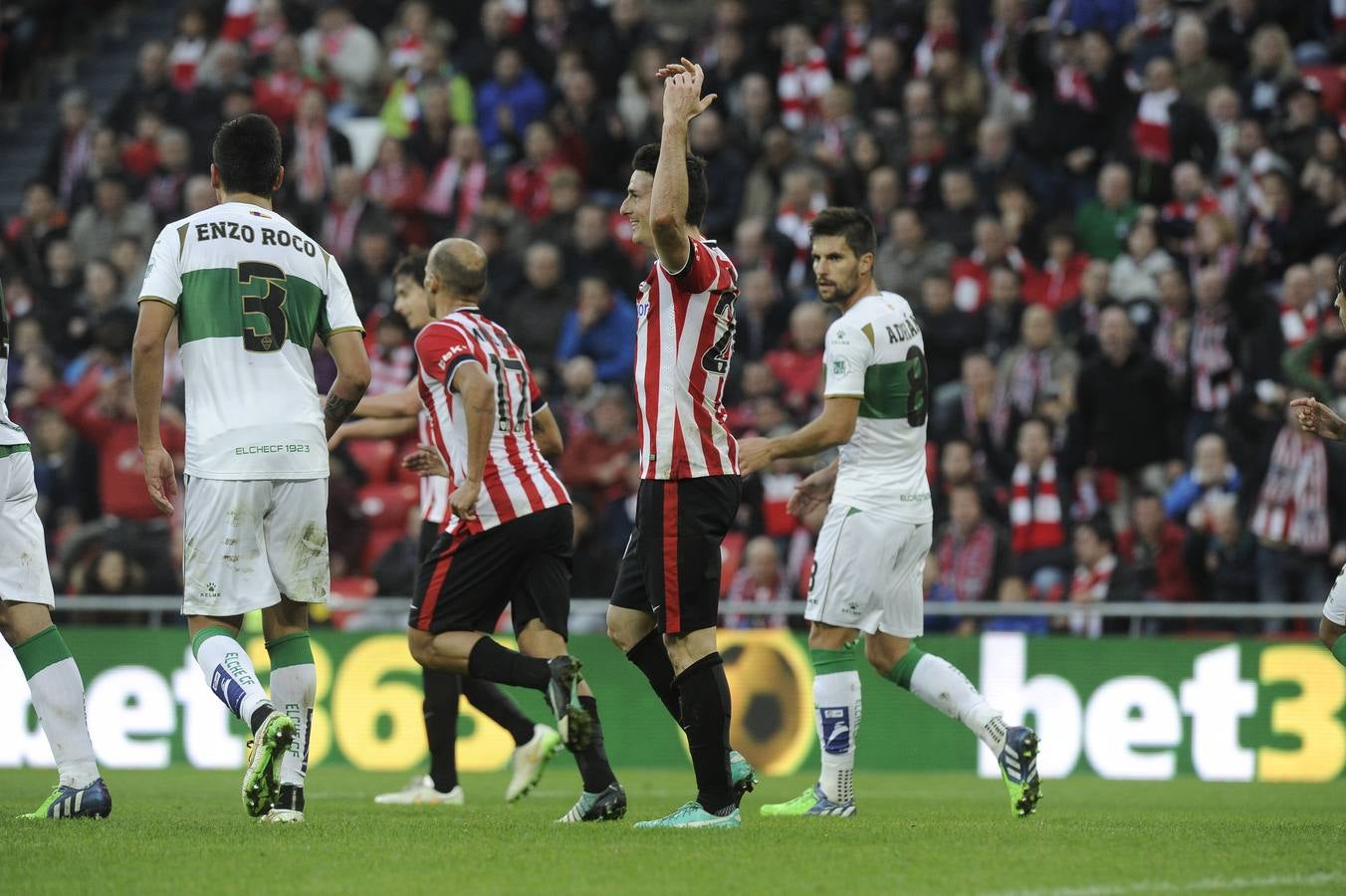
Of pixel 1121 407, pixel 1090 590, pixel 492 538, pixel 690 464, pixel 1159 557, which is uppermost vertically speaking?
pixel 1121 407

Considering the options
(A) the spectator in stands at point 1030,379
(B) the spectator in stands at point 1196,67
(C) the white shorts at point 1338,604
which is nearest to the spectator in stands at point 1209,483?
(A) the spectator in stands at point 1030,379

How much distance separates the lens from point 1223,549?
13523mm

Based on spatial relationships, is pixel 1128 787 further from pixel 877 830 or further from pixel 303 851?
pixel 303 851

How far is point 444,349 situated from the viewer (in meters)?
7.93

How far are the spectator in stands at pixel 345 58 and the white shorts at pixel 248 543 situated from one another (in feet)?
46.5

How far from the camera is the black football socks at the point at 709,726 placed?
7129mm

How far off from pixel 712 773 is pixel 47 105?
19.8m

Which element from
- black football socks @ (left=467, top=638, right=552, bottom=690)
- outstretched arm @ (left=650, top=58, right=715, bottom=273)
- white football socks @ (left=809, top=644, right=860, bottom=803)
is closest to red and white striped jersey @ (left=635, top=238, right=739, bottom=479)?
outstretched arm @ (left=650, top=58, right=715, bottom=273)

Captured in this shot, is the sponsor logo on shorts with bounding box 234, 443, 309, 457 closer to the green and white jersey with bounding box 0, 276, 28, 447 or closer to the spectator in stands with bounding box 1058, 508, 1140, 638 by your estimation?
the green and white jersey with bounding box 0, 276, 28, 447

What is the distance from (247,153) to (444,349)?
45.7 inches

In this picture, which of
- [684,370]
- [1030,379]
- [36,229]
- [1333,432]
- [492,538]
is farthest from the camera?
[36,229]

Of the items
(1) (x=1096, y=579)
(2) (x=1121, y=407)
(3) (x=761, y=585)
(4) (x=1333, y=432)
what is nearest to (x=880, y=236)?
(2) (x=1121, y=407)

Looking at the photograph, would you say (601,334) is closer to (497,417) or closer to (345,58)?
(345,58)

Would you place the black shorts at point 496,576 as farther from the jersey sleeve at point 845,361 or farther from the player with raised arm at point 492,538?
the jersey sleeve at point 845,361
